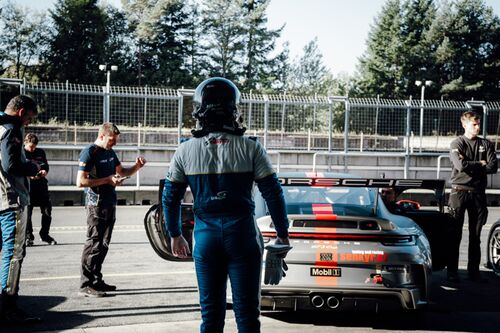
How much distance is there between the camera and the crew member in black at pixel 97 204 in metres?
6.69

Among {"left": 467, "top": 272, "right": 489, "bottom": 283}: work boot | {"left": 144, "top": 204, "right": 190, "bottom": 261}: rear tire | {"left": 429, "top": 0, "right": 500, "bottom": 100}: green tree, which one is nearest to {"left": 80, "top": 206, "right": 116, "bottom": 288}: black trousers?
{"left": 144, "top": 204, "right": 190, "bottom": 261}: rear tire

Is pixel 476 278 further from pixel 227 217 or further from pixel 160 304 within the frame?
pixel 227 217

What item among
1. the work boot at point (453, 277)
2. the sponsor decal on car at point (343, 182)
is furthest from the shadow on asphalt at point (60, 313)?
the work boot at point (453, 277)

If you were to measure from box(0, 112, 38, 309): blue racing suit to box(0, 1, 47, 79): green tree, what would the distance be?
2677 inches

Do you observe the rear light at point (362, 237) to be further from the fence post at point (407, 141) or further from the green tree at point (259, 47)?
the green tree at point (259, 47)

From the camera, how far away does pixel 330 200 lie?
6137 millimetres

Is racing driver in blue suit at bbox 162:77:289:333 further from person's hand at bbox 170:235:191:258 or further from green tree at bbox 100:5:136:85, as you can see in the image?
green tree at bbox 100:5:136:85

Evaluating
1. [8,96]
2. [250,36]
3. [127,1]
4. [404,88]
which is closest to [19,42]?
[127,1]

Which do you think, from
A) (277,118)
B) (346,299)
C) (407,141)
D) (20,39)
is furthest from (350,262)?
(20,39)

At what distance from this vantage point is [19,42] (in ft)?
235

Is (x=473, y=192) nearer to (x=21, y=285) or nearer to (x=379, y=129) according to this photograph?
(x=21, y=285)

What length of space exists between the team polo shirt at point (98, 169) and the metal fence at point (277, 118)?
11331 mm

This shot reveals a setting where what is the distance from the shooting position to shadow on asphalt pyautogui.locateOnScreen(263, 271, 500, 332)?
18.8 feet

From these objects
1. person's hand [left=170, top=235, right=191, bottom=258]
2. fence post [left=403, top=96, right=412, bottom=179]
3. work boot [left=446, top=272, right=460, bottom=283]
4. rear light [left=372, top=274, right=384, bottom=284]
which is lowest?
work boot [left=446, top=272, right=460, bottom=283]
